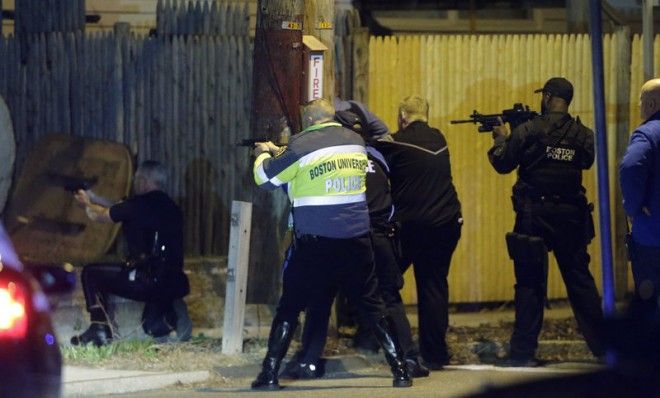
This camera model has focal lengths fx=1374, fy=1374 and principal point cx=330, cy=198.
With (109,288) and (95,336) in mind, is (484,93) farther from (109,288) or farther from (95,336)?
(95,336)

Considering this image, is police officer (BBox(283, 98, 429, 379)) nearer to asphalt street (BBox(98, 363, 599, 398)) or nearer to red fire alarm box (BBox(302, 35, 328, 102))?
asphalt street (BBox(98, 363, 599, 398))

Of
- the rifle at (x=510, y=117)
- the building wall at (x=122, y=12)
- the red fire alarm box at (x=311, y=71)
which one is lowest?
the rifle at (x=510, y=117)

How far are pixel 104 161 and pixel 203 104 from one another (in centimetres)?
92

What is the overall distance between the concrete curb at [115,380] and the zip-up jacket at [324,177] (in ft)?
4.65

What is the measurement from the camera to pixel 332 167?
8461mm

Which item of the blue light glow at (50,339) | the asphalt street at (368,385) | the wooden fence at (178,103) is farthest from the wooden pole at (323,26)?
the blue light glow at (50,339)

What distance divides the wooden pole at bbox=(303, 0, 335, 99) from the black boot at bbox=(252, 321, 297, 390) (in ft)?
6.19

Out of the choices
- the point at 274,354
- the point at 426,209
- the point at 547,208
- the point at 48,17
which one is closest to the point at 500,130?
the point at 547,208

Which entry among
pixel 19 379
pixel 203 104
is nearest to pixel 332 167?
pixel 203 104

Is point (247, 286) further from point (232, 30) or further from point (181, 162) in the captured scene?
point (232, 30)

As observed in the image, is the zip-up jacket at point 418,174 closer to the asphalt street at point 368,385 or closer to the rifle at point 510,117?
the rifle at point 510,117

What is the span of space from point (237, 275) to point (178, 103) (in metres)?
1.98

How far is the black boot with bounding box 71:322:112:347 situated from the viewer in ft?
33.3

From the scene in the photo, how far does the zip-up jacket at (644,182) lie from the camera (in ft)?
26.5
